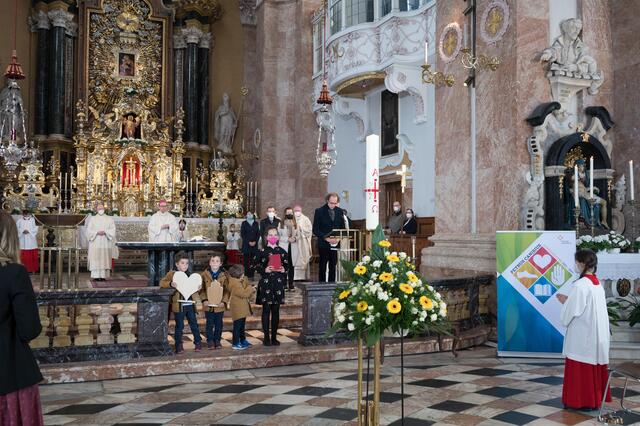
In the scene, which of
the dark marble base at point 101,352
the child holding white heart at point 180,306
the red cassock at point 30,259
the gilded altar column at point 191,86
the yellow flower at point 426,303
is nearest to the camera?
the yellow flower at point 426,303

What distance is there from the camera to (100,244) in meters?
13.4

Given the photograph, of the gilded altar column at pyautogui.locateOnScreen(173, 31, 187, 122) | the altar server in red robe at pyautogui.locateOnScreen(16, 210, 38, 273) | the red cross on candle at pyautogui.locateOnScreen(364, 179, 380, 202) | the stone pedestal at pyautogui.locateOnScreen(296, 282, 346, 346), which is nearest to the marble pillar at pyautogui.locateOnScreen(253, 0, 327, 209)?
the gilded altar column at pyautogui.locateOnScreen(173, 31, 187, 122)

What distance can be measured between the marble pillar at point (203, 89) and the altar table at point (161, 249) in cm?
1210

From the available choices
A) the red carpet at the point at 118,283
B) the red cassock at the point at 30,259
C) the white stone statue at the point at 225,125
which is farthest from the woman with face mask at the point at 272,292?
the white stone statue at the point at 225,125

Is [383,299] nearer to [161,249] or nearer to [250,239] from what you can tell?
[161,249]

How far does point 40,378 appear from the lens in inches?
145

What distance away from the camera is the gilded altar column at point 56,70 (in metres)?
20.5

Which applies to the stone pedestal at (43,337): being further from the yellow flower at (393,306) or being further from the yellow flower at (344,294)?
the yellow flower at (393,306)

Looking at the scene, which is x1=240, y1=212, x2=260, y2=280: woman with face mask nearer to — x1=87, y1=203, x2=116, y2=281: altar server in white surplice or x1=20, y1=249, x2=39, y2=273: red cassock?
x1=87, y1=203, x2=116, y2=281: altar server in white surplice

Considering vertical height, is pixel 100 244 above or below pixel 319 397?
above

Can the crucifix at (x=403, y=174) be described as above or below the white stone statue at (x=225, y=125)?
below

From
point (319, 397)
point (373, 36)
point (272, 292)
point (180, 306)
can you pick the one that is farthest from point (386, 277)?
point (373, 36)

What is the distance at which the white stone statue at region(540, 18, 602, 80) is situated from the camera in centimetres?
941

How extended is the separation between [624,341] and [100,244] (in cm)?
1000
